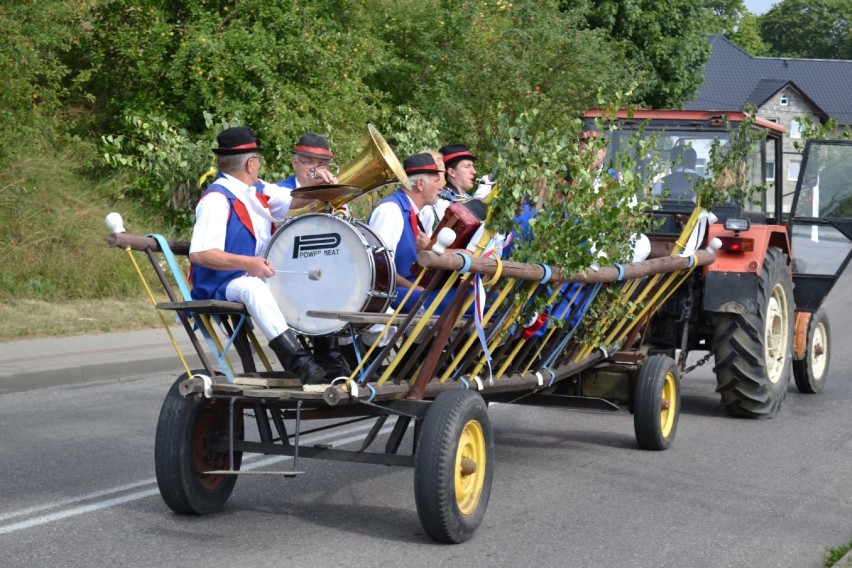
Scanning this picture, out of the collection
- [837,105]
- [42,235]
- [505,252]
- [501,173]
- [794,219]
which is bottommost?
[837,105]

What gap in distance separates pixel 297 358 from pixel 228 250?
722mm

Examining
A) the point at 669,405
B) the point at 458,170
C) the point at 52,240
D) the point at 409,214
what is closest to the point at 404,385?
the point at 409,214

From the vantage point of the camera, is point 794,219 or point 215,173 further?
point 794,219

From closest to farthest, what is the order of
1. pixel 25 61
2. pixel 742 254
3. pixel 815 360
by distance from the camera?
pixel 742 254, pixel 815 360, pixel 25 61

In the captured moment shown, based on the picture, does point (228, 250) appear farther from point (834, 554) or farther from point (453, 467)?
point (834, 554)

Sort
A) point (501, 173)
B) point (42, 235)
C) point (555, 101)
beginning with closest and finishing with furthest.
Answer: point (501, 173), point (42, 235), point (555, 101)

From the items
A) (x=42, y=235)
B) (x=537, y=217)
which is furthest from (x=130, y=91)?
(x=537, y=217)

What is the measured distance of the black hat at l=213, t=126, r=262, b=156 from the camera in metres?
6.44

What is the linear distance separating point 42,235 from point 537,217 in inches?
457

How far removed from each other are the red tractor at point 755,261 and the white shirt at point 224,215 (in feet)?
9.32

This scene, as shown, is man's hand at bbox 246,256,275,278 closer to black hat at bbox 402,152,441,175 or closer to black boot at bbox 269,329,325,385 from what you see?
black boot at bbox 269,329,325,385

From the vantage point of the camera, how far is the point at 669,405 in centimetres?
880

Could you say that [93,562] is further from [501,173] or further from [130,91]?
[130,91]

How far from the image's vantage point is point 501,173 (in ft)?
20.8
